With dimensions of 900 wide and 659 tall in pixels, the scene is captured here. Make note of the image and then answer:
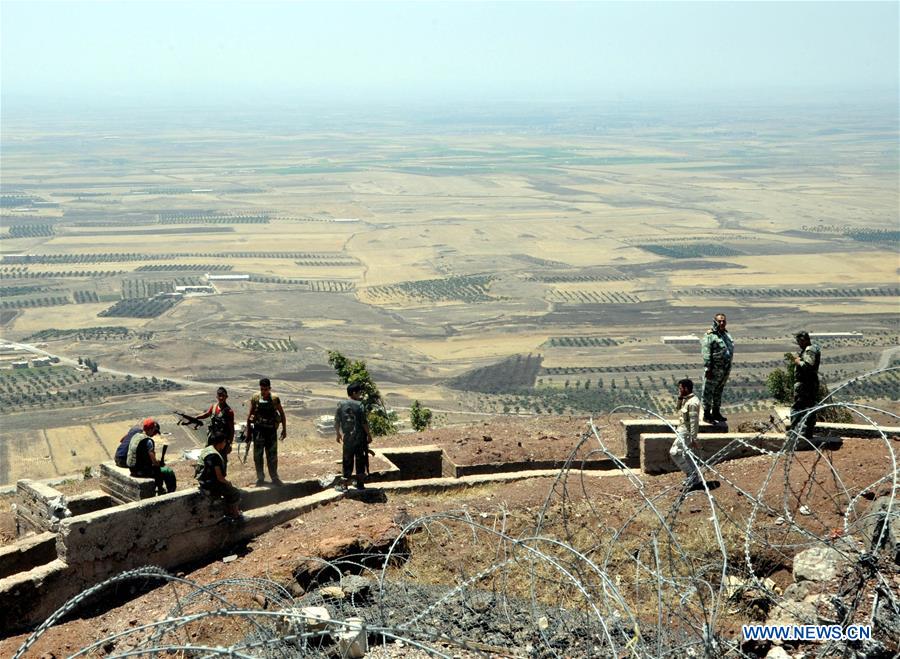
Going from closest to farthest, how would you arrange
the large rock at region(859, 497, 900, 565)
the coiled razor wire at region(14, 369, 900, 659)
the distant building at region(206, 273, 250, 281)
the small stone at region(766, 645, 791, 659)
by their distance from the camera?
the coiled razor wire at region(14, 369, 900, 659), the small stone at region(766, 645, 791, 659), the large rock at region(859, 497, 900, 565), the distant building at region(206, 273, 250, 281)

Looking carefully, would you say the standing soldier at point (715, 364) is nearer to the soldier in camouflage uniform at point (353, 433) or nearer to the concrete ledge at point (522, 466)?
the concrete ledge at point (522, 466)

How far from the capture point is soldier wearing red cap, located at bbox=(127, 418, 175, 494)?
436 inches

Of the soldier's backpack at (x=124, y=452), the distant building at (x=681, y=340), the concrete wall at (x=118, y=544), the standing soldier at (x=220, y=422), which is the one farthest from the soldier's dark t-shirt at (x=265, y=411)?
the distant building at (x=681, y=340)

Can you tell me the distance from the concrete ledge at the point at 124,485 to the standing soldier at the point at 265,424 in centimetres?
133

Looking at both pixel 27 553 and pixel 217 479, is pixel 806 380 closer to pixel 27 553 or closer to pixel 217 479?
pixel 217 479

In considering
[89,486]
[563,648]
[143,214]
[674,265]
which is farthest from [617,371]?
[143,214]

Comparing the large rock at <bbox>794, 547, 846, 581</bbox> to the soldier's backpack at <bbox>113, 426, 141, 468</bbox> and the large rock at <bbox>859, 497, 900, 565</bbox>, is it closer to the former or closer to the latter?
the large rock at <bbox>859, 497, 900, 565</bbox>

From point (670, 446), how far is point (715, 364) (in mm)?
1151

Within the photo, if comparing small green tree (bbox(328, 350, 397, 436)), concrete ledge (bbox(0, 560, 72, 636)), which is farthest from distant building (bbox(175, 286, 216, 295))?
concrete ledge (bbox(0, 560, 72, 636))

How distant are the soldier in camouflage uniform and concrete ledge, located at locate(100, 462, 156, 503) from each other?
83.9 inches

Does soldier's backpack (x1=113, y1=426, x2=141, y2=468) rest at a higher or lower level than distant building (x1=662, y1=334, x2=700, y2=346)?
higher

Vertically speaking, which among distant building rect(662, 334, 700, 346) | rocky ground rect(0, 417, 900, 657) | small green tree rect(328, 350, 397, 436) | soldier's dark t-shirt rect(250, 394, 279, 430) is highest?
soldier's dark t-shirt rect(250, 394, 279, 430)

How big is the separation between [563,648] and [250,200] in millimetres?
134608

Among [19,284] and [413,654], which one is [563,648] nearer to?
[413,654]
